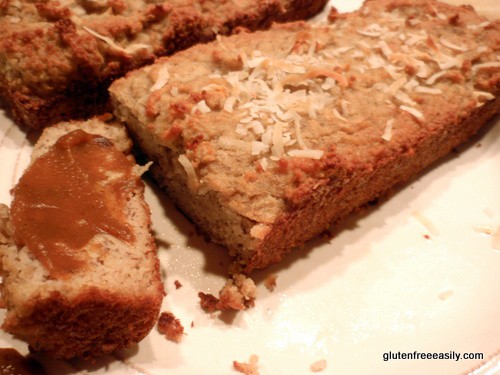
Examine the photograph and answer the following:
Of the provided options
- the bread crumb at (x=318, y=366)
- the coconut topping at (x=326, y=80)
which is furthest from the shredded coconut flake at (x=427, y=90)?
the bread crumb at (x=318, y=366)

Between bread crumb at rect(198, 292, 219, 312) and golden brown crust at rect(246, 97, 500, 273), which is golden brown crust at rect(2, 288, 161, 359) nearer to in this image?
bread crumb at rect(198, 292, 219, 312)

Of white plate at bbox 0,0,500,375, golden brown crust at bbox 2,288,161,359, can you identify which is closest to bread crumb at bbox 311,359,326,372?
white plate at bbox 0,0,500,375

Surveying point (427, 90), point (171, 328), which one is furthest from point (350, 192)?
point (171, 328)

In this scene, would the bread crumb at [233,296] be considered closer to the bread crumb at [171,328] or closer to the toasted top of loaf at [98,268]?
the bread crumb at [171,328]

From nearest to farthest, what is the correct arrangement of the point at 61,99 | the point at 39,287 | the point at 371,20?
1. the point at 39,287
2. the point at 61,99
3. the point at 371,20

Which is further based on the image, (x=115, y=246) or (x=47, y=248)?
(x=115, y=246)

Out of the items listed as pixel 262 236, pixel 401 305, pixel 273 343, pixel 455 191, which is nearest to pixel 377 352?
pixel 401 305

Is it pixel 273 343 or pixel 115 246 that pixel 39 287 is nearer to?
pixel 115 246
